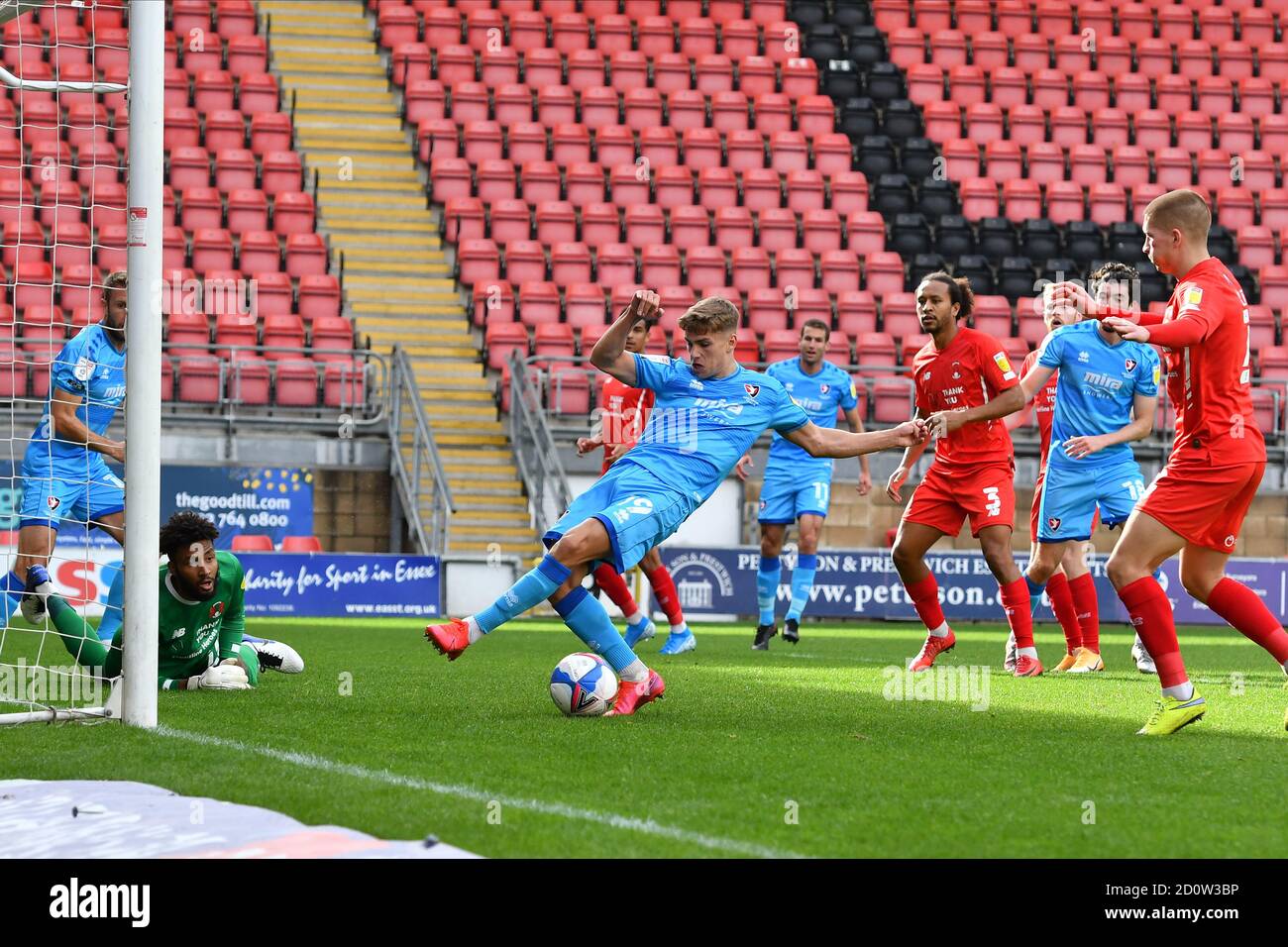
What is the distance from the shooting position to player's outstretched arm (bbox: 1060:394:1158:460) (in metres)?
9.23

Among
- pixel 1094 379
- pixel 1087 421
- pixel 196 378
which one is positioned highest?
pixel 196 378

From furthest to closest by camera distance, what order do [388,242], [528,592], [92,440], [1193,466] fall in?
[388,242], [92,440], [528,592], [1193,466]

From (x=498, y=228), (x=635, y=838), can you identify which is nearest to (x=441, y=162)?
(x=498, y=228)

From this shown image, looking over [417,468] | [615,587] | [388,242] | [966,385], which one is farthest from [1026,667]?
[388,242]

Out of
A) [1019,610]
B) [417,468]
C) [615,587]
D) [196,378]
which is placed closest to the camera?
[1019,610]

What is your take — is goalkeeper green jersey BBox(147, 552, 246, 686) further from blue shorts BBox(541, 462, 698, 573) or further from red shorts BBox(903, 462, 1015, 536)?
red shorts BBox(903, 462, 1015, 536)

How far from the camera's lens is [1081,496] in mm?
10484

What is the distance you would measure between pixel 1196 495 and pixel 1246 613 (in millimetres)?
585

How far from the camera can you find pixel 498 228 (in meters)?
22.4

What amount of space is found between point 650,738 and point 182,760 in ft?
5.54

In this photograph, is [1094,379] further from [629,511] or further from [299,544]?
[299,544]

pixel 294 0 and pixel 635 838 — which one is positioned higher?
pixel 294 0

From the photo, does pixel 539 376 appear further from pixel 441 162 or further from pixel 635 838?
pixel 635 838

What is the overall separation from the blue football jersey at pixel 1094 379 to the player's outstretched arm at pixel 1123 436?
79 millimetres
